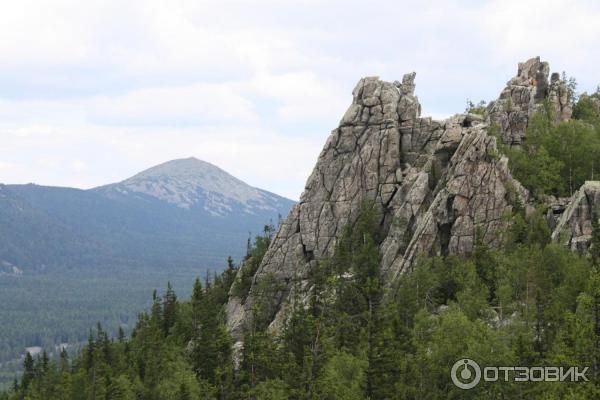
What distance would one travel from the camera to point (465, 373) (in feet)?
243

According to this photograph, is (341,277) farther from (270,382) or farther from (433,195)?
(270,382)

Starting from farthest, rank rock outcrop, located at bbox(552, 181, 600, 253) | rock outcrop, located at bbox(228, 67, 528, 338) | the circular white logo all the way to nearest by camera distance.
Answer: rock outcrop, located at bbox(228, 67, 528, 338) → rock outcrop, located at bbox(552, 181, 600, 253) → the circular white logo

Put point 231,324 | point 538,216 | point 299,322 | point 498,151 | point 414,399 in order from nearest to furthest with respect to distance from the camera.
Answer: point 414,399, point 299,322, point 538,216, point 498,151, point 231,324

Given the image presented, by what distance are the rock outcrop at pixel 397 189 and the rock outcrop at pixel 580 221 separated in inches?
433

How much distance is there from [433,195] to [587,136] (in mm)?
27925

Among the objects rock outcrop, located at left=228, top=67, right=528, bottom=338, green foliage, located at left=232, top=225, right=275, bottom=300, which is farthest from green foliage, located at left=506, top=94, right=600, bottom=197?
green foliage, located at left=232, top=225, right=275, bottom=300

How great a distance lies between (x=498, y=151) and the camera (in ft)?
392

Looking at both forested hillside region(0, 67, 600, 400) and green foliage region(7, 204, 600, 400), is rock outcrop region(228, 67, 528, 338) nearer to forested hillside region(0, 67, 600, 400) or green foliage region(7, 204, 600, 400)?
forested hillside region(0, 67, 600, 400)

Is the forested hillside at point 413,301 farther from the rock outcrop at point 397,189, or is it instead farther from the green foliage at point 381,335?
the rock outcrop at point 397,189

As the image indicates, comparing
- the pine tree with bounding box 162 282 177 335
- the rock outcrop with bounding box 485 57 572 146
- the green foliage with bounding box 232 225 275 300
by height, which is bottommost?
the pine tree with bounding box 162 282 177 335

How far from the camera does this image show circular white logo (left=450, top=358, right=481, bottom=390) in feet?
237

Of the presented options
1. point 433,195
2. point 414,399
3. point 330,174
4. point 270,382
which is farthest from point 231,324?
point 414,399

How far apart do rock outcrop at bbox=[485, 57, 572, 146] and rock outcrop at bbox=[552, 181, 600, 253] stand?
27163mm

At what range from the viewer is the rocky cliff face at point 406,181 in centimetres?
11525
